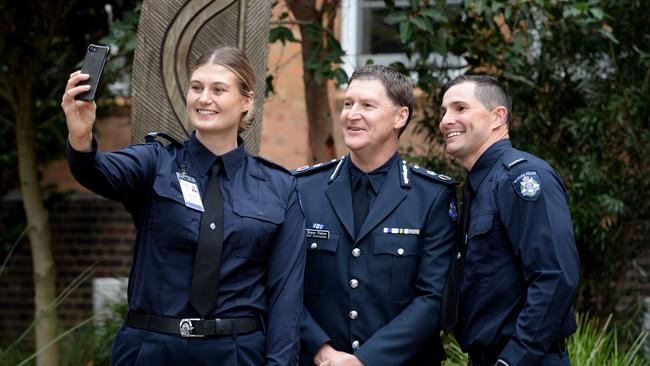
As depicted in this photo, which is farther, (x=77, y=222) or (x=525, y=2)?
(x=77, y=222)

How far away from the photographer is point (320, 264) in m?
4.07

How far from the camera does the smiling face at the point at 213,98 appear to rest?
3.59 metres

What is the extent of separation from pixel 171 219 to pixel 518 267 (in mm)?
1236

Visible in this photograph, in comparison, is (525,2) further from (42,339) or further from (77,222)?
(77,222)

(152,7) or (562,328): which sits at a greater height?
(152,7)

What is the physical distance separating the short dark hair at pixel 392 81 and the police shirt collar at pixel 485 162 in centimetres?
39

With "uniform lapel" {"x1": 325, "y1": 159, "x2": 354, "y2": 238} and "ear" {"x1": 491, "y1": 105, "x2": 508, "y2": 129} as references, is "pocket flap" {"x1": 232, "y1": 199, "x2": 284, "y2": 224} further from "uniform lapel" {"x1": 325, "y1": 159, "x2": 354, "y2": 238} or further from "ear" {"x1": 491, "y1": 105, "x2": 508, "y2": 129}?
"ear" {"x1": 491, "y1": 105, "x2": 508, "y2": 129}

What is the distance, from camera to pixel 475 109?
3955 millimetres

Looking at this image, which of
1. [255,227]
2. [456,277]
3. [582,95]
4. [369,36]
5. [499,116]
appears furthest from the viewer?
[369,36]

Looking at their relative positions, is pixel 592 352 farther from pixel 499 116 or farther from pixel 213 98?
pixel 213 98

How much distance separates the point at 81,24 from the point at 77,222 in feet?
10.5

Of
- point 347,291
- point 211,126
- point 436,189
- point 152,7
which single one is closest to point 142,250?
point 211,126

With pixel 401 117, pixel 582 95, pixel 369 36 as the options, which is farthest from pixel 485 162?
pixel 369 36

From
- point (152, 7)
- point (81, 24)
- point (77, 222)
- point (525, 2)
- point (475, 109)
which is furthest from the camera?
point (77, 222)
